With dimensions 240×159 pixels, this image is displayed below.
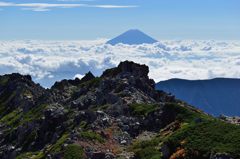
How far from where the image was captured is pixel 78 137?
324 ft

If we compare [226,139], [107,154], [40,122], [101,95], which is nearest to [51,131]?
[40,122]

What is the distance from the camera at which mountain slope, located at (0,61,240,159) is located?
82500 mm

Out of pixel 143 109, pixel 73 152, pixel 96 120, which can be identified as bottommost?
pixel 73 152

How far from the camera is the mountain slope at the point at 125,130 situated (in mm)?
82500

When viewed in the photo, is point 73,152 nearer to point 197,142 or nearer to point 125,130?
point 125,130

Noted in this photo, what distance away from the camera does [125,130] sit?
10838cm

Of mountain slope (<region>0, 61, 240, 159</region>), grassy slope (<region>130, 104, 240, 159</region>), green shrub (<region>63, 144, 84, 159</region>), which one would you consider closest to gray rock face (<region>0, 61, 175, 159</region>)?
mountain slope (<region>0, 61, 240, 159</region>)

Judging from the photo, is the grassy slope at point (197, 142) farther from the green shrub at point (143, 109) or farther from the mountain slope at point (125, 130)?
the green shrub at point (143, 109)

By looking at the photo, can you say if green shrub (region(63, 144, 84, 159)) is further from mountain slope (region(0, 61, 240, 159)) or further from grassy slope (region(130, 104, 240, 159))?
grassy slope (region(130, 104, 240, 159))

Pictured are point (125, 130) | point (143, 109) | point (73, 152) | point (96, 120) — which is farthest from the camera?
point (143, 109)

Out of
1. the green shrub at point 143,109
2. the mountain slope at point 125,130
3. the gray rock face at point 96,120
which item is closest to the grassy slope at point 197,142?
the mountain slope at point 125,130

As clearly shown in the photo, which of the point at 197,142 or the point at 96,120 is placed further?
the point at 96,120

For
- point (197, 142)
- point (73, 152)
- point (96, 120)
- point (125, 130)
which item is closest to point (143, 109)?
→ point (125, 130)

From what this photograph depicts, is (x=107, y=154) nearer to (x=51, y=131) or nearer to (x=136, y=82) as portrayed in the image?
(x=51, y=131)
